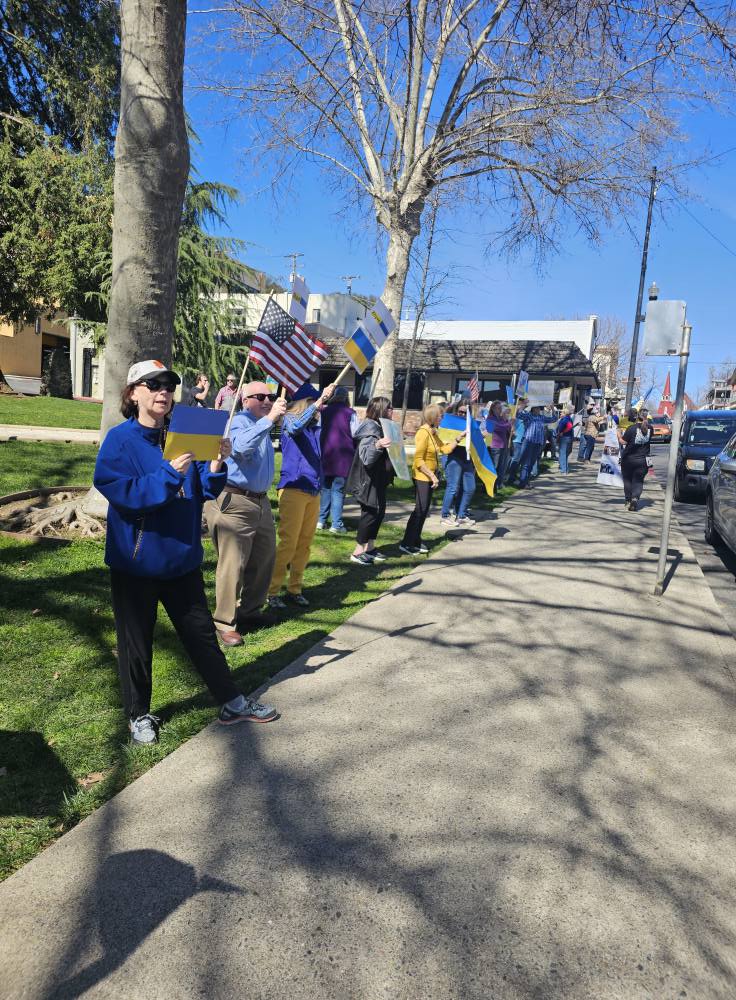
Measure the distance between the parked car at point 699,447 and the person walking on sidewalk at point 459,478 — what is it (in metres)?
4.62

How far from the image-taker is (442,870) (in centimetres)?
267

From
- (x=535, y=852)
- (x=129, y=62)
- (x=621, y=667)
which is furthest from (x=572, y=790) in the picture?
(x=129, y=62)

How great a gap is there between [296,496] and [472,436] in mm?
4455

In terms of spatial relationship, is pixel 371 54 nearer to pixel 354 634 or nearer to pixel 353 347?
pixel 353 347

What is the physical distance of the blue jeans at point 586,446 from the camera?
23.9m

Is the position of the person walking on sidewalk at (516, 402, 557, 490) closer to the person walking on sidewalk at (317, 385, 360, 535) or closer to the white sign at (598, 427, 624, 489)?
the white sign at (598, 427, 624, 489)

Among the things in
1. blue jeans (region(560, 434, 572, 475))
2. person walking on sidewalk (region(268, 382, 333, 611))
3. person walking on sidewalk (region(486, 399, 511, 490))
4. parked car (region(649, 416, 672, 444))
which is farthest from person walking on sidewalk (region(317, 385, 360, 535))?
parked car (region(649, 416, 672, 444))

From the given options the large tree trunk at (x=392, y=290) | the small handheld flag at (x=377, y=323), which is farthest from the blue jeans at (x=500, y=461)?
the small handheld flag at (x=377, y=323)

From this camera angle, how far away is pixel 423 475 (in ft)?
26.9

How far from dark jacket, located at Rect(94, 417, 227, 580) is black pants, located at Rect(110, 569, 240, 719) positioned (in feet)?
0.37

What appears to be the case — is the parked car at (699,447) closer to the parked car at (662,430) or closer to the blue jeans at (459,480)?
the blue jeans at (459,480)

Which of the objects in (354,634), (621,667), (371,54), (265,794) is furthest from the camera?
(371,54)

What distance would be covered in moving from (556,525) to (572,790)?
7763 mm

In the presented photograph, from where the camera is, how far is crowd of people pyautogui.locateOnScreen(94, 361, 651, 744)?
3.30 m
